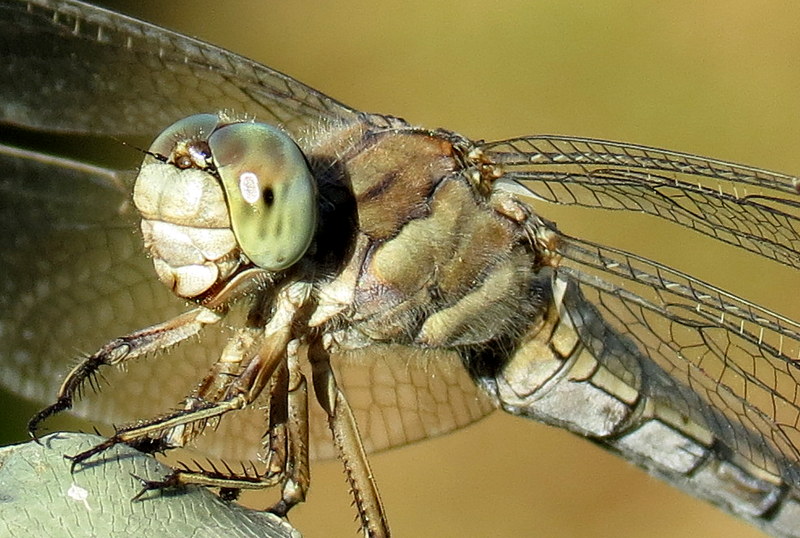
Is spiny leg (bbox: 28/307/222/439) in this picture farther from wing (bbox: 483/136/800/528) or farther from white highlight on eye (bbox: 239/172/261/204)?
wing (bbox: 483/136/800/528)

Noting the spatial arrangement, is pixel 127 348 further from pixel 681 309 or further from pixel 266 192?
pixel 681 309

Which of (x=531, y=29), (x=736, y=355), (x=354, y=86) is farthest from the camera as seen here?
(x=354, y=86)

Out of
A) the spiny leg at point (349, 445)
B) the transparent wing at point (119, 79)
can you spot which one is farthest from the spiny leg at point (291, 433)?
the transparent wing at point (119, 79)

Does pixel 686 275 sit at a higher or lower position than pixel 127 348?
higher

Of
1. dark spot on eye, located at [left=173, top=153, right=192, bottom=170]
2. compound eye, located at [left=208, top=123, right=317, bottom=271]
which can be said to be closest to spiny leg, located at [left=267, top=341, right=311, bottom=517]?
compound eye, located at [left=208, top=123, right=317, bottom=271]

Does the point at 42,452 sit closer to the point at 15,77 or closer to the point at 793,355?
the point at 15,77

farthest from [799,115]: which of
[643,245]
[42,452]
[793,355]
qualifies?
[42,452]

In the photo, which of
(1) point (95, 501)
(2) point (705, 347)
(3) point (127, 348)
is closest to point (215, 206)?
(3) point (127, 348)
